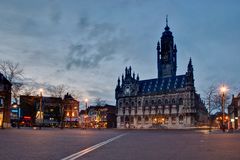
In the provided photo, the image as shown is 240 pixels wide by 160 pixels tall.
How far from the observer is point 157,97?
478 feet

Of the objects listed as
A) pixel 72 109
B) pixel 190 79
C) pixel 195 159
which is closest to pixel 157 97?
pixel 190 79

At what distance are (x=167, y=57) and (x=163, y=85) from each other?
45.3 ft

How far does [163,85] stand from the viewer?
14650cm

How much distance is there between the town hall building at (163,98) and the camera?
5251 inches

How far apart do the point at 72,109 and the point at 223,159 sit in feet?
Answer: 444

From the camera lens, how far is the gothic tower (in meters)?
151

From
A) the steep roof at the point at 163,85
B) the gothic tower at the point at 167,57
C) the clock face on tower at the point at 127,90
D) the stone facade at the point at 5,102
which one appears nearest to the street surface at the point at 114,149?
the stone facade at the point at 5,102

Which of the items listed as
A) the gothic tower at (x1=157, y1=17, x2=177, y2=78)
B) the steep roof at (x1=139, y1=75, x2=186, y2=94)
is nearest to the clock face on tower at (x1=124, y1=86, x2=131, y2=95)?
the steep roof at (x1=139, y1=75, x2=186, y2=94)

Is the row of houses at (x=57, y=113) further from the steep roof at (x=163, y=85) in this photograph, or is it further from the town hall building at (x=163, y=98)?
the steep roof at (x=163, y=85)

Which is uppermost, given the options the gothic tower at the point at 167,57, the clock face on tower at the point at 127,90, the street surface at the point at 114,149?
the gothic tower at the point at 167,57

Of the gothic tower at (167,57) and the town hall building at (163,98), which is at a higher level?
the gothic tower at (167,57)

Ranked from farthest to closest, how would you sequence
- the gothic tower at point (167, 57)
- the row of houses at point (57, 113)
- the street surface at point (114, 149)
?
the gothic tower at point (167, 57) < the row of houses at point (57, 113) < the street surface at point (114, 149)

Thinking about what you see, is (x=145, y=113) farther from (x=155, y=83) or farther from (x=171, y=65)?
(x=171, y=65)

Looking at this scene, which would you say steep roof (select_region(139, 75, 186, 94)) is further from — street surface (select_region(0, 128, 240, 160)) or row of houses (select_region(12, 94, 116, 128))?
street surface (select_region(0, 128, 240, 160))
